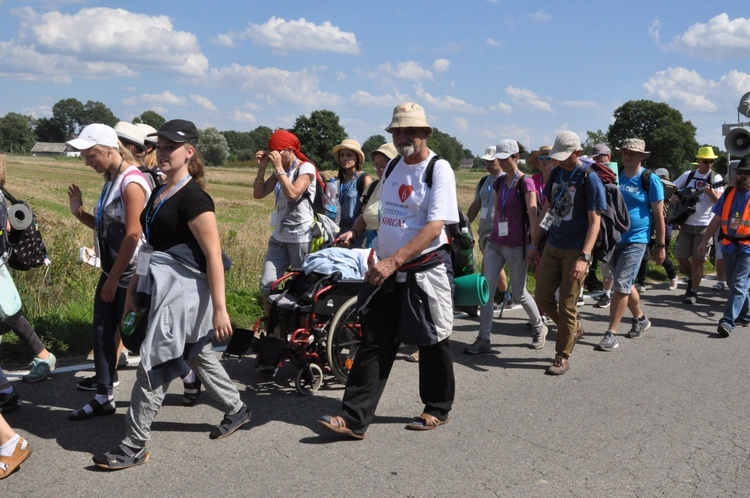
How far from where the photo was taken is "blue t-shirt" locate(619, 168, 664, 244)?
7.08m

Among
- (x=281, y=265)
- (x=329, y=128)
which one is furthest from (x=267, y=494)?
(x=329, y=128)

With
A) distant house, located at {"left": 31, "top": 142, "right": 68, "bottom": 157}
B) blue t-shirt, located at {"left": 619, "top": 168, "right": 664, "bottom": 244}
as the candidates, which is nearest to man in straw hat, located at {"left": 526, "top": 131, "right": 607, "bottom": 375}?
blue t-shirt, located at {"left": 619, "top": 168, "right": 664, "bottom": 244}

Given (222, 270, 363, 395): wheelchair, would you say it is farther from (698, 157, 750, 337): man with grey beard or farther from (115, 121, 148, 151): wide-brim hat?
(698, 157, 750, 337): man with grey beard

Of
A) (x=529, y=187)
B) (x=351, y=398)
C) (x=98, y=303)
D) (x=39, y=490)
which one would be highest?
(x=529, y=187)

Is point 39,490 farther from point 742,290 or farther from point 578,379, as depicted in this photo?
point 742,290

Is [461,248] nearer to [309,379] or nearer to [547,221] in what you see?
[547,221]

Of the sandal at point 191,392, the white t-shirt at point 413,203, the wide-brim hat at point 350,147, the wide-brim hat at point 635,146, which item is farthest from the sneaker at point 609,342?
the sandal at point 191,392

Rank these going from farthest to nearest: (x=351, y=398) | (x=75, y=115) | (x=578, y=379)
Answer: (x=75, y=115) < (x=578, y=379) < (x=351, y=398)

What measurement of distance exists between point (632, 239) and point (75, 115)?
10803cm

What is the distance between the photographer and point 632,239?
707 centimetres

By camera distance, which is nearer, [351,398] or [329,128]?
[351,398]

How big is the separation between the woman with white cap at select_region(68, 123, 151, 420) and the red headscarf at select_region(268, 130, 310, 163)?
1.65 m

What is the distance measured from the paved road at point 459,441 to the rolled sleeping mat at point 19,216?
1215 millimetres

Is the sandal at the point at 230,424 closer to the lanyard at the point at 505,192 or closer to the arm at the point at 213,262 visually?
the arm at the point at 213,262
